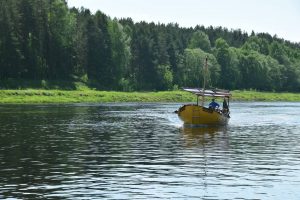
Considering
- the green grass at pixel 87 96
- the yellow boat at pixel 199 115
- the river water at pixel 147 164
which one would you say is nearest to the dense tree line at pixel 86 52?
→ the green grass at pixel 87 96

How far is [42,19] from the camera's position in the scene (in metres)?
A: 145

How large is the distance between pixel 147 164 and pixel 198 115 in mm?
30864

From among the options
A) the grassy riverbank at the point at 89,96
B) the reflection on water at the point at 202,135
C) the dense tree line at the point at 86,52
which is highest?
the dense tree line at the point at 86,52

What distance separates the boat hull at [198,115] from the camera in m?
62.3

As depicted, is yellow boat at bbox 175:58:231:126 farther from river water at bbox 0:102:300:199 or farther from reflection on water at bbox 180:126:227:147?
river water at bbox 0:102:300:199

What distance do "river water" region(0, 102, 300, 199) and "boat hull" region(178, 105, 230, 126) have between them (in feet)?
23.1

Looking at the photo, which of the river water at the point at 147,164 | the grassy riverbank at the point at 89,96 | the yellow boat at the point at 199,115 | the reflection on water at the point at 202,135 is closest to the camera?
the river water at the point at 147,164

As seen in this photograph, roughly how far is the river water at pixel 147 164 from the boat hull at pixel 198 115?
23.1 feet

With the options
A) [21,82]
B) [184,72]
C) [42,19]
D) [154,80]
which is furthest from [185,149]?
[184,72]

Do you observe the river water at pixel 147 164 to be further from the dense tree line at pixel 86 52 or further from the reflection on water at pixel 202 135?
the dense tree line at pixel 86 52

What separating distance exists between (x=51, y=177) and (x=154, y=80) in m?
148

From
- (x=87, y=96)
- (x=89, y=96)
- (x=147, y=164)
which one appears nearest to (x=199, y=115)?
(x=147, y=164)

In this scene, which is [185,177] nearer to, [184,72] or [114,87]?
[114,87]

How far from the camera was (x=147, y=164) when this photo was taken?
3247 cm
